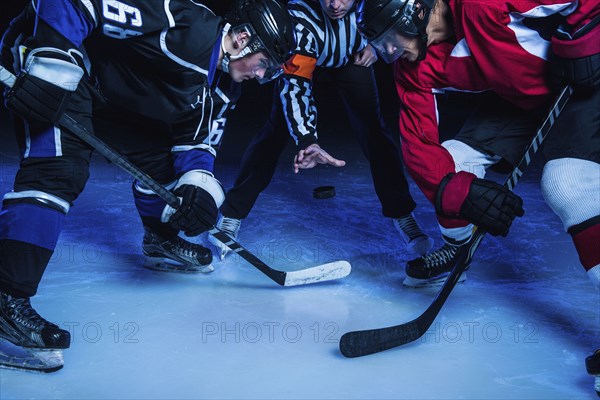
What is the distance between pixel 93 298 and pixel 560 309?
1493 millimetres

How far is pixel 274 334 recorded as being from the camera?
7.46ft

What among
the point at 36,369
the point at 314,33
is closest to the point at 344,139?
the point at 314,33

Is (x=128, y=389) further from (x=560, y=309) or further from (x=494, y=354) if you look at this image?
(x=560, y=309)

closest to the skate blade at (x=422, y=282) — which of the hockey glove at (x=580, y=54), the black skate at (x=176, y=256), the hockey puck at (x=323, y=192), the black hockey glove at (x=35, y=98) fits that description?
the black skate at (x=176, y=256)

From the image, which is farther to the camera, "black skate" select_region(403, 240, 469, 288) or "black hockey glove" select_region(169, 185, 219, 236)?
"black skate" select_region(403, 240, 469, 288)

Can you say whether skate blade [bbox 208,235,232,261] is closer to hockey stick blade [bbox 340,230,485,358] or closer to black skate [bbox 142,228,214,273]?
black skate [bbox 142,228,214,273]

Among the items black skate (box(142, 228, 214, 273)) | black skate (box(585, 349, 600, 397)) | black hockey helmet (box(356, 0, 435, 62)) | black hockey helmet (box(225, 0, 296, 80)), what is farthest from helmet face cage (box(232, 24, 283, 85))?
black skate (box(585, 349, 600, 397))

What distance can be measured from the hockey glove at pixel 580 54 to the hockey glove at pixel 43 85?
131cm

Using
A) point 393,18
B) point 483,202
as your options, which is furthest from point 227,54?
point 483,202

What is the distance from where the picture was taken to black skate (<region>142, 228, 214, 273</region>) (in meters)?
2.74

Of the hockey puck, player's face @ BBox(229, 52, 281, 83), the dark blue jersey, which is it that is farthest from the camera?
the hockey puck

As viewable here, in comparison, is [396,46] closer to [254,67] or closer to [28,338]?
[254,67]

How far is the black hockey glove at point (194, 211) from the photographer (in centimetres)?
231

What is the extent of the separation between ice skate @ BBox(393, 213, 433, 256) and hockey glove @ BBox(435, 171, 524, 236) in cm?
65
